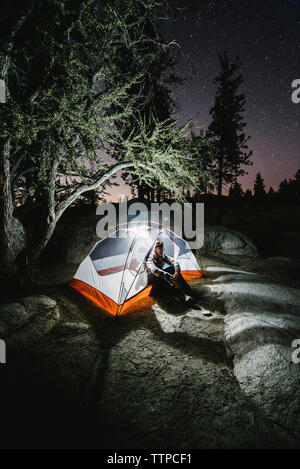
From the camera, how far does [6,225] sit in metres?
6.09

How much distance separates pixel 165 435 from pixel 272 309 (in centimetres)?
400

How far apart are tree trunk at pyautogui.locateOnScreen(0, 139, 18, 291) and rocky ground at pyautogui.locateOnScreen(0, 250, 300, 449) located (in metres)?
1.53

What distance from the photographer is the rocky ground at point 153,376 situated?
2.56 metres

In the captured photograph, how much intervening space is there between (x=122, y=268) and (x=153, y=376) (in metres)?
3.81

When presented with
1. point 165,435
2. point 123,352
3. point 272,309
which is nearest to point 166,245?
point 272,309

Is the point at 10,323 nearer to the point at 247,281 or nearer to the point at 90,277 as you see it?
the point at 90,277

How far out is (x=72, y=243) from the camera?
11273 mm

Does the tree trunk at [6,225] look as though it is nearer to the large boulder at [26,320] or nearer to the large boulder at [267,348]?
the large boulder at [26,320]

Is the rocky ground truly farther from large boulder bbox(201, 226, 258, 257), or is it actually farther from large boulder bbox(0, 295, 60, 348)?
large boulder bbox(201, 226, 258, 257)

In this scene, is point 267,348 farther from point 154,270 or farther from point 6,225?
point 6,225

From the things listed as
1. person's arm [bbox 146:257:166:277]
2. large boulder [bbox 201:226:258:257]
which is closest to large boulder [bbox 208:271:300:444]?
person's arm [bbox 146:257:166:277]

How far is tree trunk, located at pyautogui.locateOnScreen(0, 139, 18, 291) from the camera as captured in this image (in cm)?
573

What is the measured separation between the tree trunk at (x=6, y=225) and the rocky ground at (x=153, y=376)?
60.1 inches

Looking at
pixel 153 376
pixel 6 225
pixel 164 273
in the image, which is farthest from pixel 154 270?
pixel 6 225
